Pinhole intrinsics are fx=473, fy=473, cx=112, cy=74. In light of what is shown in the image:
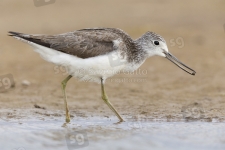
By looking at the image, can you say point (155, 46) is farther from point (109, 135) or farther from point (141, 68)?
point (141, 68)

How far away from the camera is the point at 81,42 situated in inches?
346

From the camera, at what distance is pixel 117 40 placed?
8844 millimetres

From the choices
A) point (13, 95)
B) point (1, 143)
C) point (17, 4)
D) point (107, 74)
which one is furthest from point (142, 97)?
point (17, 4)

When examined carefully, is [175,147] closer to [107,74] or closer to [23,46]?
[107,74]

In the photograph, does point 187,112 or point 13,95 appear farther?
point 13,95

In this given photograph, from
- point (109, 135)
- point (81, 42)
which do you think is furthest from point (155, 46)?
point (109, 135)

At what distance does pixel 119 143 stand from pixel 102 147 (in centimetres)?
33

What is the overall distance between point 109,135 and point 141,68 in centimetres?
508

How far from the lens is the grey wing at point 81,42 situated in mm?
8648

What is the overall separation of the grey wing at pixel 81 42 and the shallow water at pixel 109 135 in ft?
4.49

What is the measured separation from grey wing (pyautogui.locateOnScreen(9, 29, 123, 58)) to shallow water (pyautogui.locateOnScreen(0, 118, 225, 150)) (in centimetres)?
137

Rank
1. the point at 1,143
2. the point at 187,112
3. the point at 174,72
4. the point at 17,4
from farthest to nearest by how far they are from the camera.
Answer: the point at 17,4 → the point at 174,72 → the point at 187,112 → the point at 1,143

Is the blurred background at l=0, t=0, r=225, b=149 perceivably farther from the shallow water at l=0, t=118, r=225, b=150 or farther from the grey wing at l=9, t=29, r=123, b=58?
the grey wing at l=9, t=29, r=123, b=58

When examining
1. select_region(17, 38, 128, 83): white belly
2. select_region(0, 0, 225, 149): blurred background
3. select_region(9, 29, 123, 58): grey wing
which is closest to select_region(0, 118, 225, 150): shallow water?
select_region(0, 0, 225, 149): blurred background
